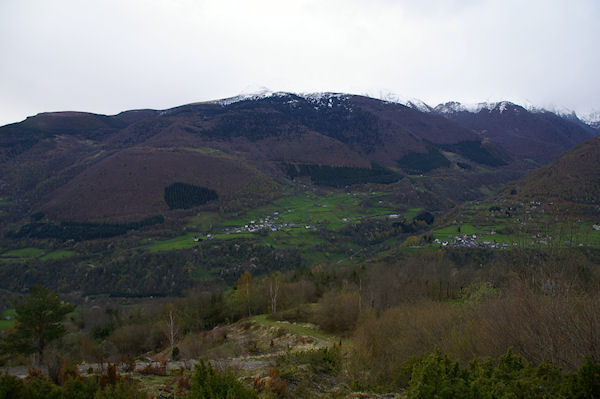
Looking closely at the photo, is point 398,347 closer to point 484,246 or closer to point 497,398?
point 497,398

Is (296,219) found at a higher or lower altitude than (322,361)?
lower

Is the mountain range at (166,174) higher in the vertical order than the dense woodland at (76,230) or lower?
higher

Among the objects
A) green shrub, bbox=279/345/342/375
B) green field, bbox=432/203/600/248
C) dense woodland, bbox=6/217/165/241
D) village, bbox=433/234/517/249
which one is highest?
dense woodland, bbox=6/217/165/241

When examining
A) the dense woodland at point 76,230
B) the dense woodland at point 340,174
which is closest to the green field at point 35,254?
the dense woodland at point 76,230

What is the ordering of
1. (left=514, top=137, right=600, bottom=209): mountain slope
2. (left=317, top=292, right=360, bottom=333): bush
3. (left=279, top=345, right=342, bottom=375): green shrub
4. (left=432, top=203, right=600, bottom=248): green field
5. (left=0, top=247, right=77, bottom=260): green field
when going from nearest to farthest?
1. (left=279, top=345, right=342, bottom=375): green shrub
2. (left=317, top=292, right=360, bottom=333): bush
3. (left=432, top=203, right=600, bottom=248): green field
4. (left=0, top=247, right=77, bottom=260): green field
5. (left=514, top=137, right=600, bottom=209): mountain slope

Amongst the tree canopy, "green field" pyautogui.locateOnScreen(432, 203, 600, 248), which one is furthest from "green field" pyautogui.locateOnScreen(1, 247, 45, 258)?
"green field" pyautogui.locateOnScreen(432, 203, 600, 248)

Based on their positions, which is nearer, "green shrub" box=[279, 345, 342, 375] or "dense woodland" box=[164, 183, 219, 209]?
"green shrub" box=[279, 345, 342, 375]

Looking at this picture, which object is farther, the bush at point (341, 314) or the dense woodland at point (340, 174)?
the dense woodland at point (340, 174)

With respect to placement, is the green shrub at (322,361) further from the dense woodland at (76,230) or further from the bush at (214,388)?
the dense woodland at (76,230)

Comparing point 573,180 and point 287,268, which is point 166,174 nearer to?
point 287,268

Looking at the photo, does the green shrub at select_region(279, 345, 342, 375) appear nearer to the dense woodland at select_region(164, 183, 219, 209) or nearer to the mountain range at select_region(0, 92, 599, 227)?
the mountain range at select_region(0, 92, 599, 227)

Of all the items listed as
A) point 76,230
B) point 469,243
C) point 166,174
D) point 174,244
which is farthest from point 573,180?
point 76,230

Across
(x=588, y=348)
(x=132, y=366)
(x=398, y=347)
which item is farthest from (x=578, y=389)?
(x=132, y=366)

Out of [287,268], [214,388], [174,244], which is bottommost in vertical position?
[287,268]
